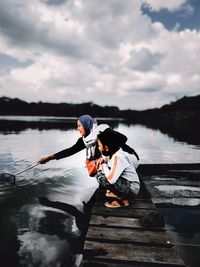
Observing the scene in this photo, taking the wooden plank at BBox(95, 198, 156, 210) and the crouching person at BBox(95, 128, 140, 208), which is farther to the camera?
the wooden plank at BBox(95, 198, 156, 210)

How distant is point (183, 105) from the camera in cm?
14925

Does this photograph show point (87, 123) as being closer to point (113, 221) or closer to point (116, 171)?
point (116, 171)

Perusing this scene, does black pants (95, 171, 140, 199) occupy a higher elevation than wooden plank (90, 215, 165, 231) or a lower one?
higher

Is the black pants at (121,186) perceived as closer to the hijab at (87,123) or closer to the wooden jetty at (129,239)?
the wooden jetty at (129,239)

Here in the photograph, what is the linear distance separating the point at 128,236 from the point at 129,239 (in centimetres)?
11

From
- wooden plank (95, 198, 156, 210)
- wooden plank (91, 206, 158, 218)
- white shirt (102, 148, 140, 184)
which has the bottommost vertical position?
wooden plank (95, 198, 156, 210)

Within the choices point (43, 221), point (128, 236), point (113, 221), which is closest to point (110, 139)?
point (113, 221)

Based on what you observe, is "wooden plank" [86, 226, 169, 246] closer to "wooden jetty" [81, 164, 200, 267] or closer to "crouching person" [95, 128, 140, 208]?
"wooden jetty" [81, 164, 200, 267]

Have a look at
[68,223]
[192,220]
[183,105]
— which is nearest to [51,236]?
[68,223]

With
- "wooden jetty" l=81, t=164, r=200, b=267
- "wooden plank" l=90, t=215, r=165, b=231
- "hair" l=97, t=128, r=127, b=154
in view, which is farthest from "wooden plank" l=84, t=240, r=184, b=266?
"hair" l=97, t=128, r=127, b=154

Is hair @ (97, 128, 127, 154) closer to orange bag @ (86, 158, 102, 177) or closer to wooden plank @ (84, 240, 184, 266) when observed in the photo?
orange bag @ (86, 158, 102, 177)

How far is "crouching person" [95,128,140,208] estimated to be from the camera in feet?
17.0

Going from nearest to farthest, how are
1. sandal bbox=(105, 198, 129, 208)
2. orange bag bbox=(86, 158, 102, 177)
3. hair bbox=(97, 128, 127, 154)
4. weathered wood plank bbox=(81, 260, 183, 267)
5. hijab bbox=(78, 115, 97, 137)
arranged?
weathered wood plank bbox=(81, 260, 183, 267) < hair bbox=(97, 128, 127, 154) < sandal bbox=(105, 198, 129, 208) < orange bag bbox=(86, 158, 102, 177) < hijab bbox=(78, 115, 97, 137)

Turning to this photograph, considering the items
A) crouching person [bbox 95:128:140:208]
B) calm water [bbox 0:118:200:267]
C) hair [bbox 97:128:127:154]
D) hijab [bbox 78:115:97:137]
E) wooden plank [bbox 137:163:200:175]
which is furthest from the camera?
wooden plank [bbox 137:163:200:175]
